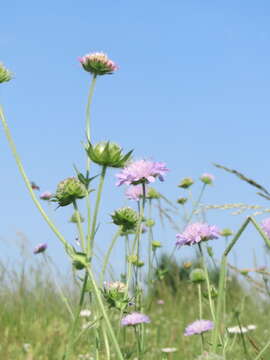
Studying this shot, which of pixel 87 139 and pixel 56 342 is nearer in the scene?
pixel 87 139

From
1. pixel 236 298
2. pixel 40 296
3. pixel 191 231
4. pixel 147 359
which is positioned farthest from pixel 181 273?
pixel 191 231

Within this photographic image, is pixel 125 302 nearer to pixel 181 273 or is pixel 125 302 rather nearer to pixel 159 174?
pixel 159 174

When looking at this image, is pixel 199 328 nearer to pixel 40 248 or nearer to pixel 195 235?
pixel 195 235

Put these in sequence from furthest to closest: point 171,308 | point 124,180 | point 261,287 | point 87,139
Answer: point 171,308 → point 261,287 → point 124,180 → point 87,139

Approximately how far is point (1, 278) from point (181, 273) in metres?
3.71

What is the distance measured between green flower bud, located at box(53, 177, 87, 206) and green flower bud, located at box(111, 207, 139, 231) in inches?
16.8

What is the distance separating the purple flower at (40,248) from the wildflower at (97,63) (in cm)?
271

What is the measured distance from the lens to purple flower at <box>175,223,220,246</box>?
2119mm

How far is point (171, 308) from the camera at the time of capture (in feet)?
22.5

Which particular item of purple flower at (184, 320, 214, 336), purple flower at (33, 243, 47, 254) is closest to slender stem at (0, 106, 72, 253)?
purple flower at (184, 320, 214, 336)

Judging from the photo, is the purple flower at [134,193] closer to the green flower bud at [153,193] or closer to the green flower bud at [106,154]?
the green flower bud at [153,193]

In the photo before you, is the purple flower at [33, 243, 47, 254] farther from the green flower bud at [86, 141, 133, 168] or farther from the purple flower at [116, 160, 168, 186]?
the green flower bud at [86, 141, 133, 168]

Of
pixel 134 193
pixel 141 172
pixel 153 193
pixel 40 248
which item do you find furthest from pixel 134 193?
pixel 40 248

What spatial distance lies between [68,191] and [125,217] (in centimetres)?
48
